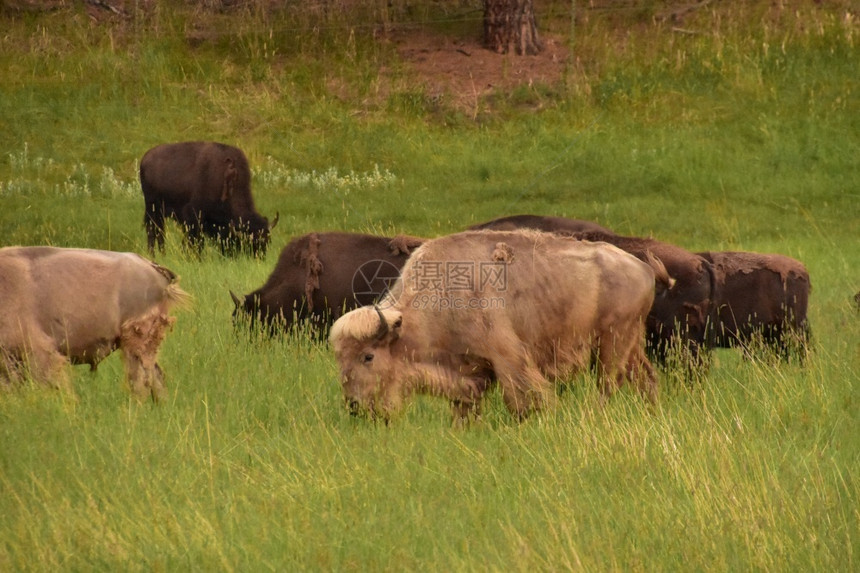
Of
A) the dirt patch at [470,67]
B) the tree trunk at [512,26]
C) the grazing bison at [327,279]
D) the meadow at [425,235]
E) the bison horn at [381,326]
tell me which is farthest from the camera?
the tree trunk at [512,26]

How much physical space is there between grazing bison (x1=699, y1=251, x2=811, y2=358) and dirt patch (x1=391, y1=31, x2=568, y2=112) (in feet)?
42.9

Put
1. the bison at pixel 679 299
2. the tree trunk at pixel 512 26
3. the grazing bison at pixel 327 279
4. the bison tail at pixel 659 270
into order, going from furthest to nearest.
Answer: the tree trunk at pixel 512 26
the grazing bison at pixel 327 279
the bison at pixel 679 299
the bison tail at pixel 659 270

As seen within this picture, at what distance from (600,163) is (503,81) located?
12.2 feet

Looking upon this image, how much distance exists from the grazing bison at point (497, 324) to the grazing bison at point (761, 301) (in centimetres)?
176

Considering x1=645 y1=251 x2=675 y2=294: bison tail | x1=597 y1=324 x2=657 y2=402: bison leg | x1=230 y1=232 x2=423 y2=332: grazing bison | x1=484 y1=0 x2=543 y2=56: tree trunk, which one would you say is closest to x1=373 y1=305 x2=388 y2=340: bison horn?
x1=597 y1=324 x2=657 y2=402: bison leg

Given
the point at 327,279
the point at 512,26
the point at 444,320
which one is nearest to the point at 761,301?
the point at 444,320

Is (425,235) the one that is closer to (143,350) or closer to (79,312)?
(143,350)

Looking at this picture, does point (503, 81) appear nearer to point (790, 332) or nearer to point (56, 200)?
point (56, 200)

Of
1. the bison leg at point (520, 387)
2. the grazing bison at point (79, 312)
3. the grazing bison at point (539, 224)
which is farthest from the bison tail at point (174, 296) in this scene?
the grazing bison at point (539, 224)

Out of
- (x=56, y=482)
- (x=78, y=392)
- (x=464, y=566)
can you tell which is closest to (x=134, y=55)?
(x=78, y=392)

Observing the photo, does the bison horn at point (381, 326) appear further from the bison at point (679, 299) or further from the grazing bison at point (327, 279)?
the grazing bison at point (327, 279)

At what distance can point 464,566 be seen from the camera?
457 cm

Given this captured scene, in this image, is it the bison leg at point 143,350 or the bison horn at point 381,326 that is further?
the bison leg at point 143,350

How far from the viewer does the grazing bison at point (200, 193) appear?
1518cm
